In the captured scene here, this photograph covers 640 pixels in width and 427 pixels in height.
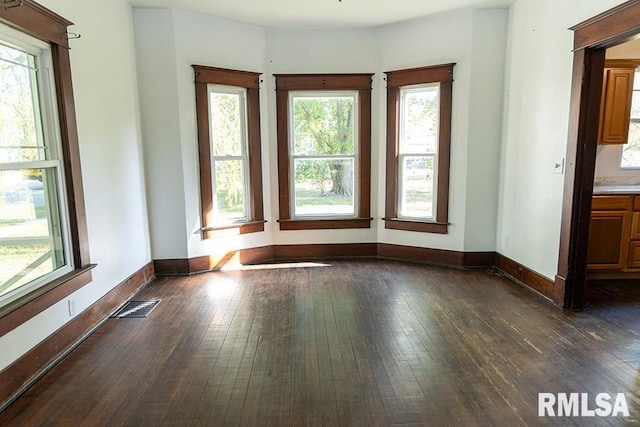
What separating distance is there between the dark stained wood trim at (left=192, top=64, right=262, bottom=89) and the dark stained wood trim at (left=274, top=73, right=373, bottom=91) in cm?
30

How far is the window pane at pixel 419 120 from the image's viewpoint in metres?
4.70

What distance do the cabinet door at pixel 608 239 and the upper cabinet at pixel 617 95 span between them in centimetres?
93

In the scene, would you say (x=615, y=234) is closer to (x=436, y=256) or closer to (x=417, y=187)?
(x=436, y=256)

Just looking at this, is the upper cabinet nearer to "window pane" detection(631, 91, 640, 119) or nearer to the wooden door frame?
"window pane" detection(631, 91, 640, 119)

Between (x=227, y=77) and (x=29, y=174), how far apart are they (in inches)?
96.0

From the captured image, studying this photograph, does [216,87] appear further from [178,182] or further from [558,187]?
[558,187]

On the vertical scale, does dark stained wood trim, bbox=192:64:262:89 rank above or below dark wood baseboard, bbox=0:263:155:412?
above

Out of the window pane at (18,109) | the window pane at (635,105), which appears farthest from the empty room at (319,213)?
the window pane at (635,105)

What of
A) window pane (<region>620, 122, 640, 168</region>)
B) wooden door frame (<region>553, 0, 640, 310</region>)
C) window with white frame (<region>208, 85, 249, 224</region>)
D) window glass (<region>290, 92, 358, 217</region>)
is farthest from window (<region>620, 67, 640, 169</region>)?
window with white frame (<region>208, 85, 249, 224</region>)

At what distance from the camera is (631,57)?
13.9ft

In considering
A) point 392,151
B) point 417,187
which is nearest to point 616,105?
point 417,187

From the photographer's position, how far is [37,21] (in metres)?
2.55

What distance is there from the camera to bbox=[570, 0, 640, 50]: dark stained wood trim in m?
2.67

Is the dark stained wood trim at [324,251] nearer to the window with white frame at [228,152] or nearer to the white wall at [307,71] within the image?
the white wall at [307,71]
